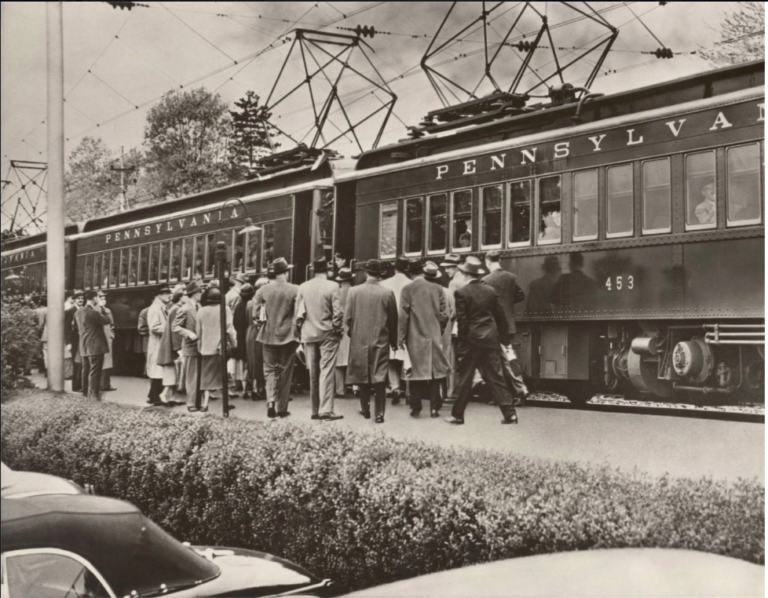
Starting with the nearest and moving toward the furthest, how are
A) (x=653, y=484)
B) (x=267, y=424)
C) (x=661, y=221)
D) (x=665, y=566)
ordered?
(x=665, y=566)
(x=653, y=484)
(x=661, y=221)
(x=267, y=424)

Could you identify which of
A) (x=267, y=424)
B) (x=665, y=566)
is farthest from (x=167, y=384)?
(x=665, y=566)

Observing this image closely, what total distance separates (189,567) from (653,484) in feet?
7.16

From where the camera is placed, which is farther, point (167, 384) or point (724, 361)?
point (167, 384)

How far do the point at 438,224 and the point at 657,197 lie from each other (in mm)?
1447

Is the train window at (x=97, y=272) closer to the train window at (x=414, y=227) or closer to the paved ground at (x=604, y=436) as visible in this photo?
the paved ground at (x=604, y=436)

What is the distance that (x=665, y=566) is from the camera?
10.6ft

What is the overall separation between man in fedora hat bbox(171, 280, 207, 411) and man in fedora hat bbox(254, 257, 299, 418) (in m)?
0.55

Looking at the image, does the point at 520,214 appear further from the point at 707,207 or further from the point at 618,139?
the point at 707,207

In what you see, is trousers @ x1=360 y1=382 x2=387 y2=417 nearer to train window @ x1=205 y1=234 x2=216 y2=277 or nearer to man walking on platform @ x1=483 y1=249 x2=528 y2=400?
man walking on platform @ x1=483 y1=249 x2=528 y2=400

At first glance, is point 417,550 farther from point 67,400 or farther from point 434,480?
point 67,400

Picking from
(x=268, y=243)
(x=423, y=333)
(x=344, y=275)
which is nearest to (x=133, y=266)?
(x=268, y=243)

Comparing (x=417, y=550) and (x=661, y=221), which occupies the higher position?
(x=661, y=221)

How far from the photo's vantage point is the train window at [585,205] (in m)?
4.46

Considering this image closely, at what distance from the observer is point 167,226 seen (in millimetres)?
5934
